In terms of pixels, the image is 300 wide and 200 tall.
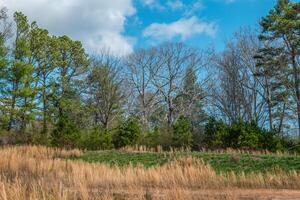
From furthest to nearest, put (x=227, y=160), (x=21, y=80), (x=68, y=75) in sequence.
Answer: (x=68, y=75) < (x=21, y=80) < (x=227, y=160)

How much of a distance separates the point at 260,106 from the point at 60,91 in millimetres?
20868

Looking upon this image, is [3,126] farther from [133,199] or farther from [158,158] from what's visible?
[133,199]

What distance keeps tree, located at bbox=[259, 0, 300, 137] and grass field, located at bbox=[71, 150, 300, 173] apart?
54.0 feet

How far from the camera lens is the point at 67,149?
97.3 ft

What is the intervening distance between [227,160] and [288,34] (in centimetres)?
1905

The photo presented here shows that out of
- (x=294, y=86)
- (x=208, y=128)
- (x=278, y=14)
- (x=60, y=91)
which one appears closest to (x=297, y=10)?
(x=278, y=14)

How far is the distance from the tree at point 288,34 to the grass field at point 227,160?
1647 centimetres

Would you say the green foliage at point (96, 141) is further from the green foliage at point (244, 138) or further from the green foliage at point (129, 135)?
the green foliage at point (244, 138)

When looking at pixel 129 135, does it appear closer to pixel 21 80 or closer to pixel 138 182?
pixel 21 80

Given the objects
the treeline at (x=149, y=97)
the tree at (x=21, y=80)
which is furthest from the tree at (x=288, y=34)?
the tree at (x=21, y=80)

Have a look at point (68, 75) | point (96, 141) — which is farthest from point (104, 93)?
point (96, 141)

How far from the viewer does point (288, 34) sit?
36.3 m

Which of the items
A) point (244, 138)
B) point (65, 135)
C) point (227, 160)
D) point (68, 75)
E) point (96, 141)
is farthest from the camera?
point (68, 75)

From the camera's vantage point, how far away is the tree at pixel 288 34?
35500mm
